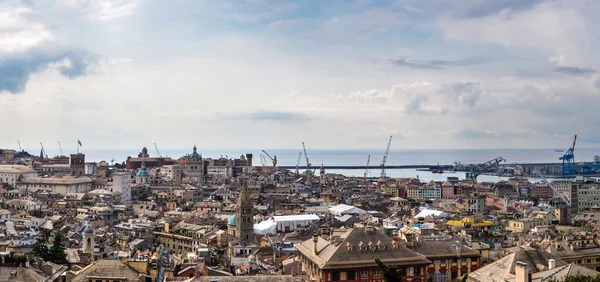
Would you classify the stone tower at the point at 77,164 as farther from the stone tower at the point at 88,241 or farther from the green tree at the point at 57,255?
the green tree at the point at 57,255

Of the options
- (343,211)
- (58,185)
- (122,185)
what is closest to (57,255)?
(343,211)

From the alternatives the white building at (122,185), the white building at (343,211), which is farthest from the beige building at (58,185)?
Answer: the white building at (343,211)

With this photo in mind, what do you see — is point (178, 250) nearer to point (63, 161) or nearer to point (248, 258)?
point (248, 258)

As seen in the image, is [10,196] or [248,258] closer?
[248,258]

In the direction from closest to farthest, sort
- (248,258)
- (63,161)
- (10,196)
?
(248,258), (10,196), (63,161)

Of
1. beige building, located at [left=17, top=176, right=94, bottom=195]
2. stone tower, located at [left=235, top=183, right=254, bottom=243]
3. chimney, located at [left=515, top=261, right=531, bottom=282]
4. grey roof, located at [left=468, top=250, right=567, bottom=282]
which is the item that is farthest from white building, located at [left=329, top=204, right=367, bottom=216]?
chimney, located at [left=515, top=261, right=531, bottom=282]

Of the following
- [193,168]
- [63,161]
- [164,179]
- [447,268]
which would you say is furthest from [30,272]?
[63,161]
